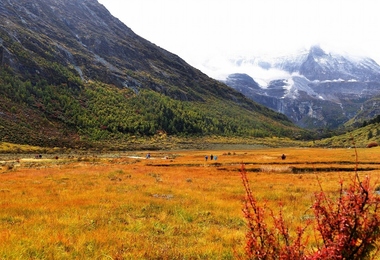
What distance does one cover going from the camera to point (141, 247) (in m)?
9.05

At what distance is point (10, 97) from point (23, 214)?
15147cm

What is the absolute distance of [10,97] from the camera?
13975 centimetres

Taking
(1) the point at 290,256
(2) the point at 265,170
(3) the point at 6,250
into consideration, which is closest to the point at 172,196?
(3) the point at 6,250

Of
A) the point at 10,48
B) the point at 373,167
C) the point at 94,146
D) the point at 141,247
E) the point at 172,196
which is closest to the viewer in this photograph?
the point at 141,247

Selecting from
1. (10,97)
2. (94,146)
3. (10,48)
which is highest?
(10,48)

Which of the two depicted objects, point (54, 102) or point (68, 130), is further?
point (54, 102)

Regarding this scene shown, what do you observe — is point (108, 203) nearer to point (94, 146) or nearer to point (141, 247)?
point (141, 247)

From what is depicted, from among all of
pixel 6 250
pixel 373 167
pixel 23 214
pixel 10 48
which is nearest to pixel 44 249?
pixel 6 250

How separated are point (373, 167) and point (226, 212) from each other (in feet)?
126

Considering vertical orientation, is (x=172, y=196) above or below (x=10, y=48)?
below

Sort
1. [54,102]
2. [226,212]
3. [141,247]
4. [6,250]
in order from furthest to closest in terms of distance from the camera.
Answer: [54,102]
[226,212]
[141,247]
[6,250]

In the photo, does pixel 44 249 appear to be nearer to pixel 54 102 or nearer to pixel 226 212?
pixel 226 212

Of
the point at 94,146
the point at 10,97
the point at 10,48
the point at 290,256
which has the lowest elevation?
the point at 94,146

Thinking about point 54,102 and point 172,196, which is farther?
point 54,102
